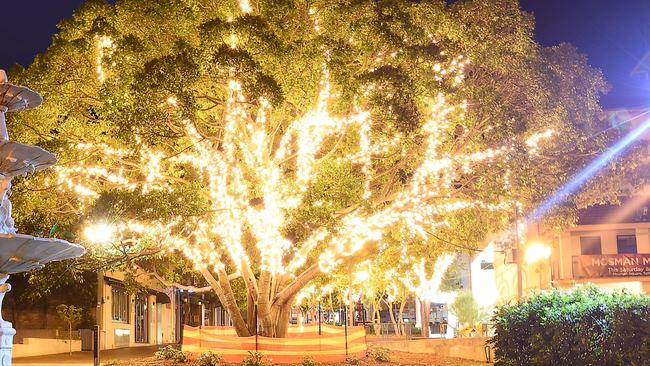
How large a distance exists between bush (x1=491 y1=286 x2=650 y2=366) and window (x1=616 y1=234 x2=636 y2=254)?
25398 mm

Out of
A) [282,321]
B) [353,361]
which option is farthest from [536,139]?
[282,321]

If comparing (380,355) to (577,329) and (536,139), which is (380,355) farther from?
(577,329)

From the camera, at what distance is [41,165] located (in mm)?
11930

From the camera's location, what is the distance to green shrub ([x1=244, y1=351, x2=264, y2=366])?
20.7m

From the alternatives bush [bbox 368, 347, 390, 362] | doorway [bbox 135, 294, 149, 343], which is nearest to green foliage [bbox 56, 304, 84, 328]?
doorway [bbox 135, 294, 149, 343]

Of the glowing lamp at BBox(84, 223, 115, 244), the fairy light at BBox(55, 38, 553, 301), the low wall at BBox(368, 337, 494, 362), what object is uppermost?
the fairy light at BBox(55, 38, 553, 301)

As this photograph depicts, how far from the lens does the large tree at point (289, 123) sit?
18797 mm

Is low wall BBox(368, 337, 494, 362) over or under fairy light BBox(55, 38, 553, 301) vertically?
under

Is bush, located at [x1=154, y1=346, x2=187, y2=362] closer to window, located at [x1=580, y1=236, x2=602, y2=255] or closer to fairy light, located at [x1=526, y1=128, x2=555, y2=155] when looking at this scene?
fairy light, located at [x1=526, y1=128, x2=555, y2=155]

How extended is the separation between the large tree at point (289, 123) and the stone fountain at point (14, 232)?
6.42m

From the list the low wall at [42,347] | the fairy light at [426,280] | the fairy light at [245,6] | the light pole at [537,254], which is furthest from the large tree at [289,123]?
the fairy light at [426,280]

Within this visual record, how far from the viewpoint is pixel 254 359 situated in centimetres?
2095

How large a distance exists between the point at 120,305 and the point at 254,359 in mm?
22964

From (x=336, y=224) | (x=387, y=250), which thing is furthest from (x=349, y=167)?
(x=387, y=250)
